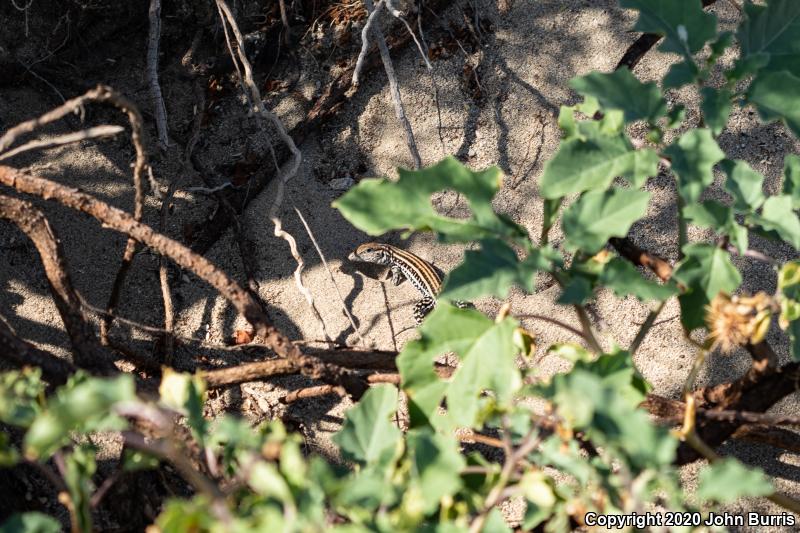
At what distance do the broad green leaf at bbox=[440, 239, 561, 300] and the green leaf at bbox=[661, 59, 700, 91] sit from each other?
1.49 feet

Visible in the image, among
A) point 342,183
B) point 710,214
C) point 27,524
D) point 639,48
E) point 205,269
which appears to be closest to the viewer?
point 27,524

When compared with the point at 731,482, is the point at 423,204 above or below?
above

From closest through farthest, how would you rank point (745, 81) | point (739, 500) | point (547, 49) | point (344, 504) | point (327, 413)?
point (344, 504)
point (739, 500)
point (327, 413)
point (745, 81)
point (547, 49)

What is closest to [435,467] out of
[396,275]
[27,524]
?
[27,524]

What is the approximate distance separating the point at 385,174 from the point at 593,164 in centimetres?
149

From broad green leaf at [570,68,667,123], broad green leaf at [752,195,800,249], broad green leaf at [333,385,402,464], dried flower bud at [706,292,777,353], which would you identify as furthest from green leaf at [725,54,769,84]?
broad green leaf at [333,385,402,464]

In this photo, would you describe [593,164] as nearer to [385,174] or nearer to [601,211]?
[601,211]

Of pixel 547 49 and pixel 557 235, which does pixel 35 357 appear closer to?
pixel 557 235

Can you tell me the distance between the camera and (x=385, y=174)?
2.95 metres

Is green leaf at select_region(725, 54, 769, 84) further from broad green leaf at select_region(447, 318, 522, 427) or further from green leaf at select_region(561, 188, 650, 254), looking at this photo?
broad green leaf at select_region(447, 318, 522, 427)

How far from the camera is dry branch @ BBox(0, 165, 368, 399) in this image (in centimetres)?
191

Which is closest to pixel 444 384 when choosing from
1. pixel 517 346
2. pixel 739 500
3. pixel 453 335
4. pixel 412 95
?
pixel 453 335

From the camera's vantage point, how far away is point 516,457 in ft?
3.88

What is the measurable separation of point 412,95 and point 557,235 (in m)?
0.82
